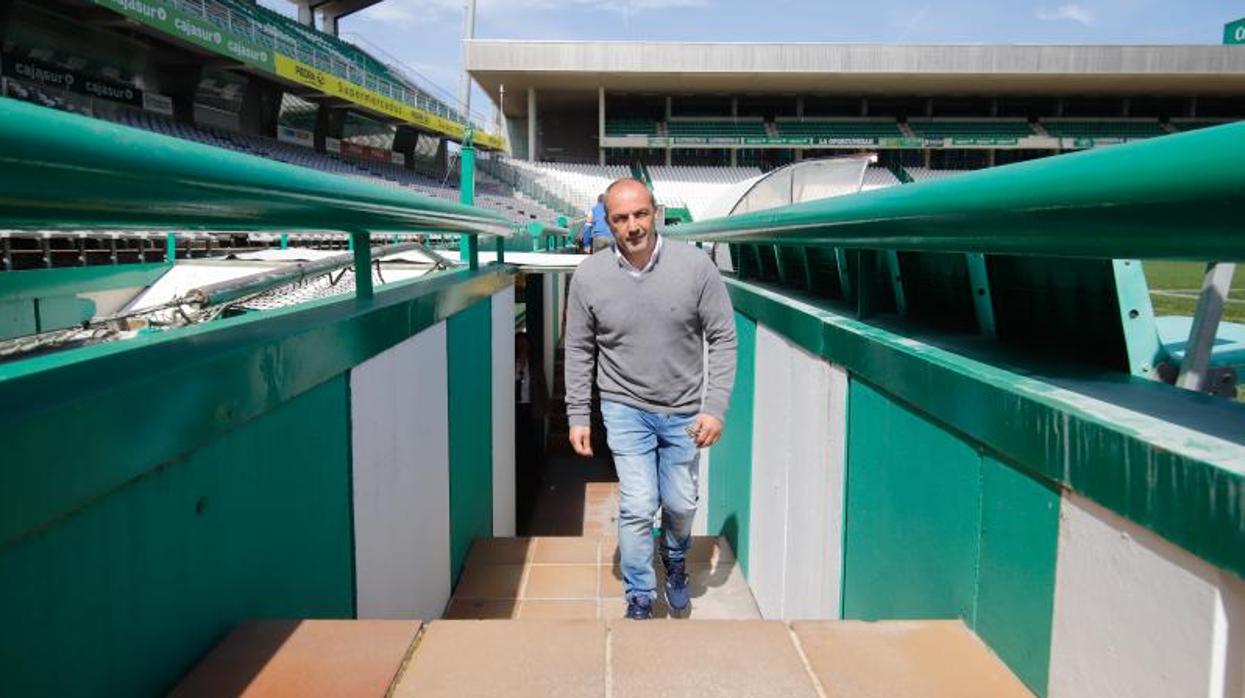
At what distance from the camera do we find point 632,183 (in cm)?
316

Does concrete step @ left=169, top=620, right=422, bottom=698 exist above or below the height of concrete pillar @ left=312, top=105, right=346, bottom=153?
below

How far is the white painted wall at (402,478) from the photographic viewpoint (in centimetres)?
241

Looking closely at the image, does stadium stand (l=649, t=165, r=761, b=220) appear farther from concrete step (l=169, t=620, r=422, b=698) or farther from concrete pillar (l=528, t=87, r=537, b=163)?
concrete step (l=169, t=620, r=422, b=698)

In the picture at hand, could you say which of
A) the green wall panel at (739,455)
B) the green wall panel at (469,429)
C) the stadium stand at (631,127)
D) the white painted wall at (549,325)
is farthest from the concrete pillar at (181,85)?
the green wall panel at (739,455)

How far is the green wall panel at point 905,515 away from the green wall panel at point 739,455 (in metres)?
1.58

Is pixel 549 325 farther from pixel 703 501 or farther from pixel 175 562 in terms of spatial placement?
pixel 175 562

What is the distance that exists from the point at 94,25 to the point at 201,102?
4.26m

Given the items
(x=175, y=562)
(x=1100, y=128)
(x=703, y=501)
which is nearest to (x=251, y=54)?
(x=703, y=501)

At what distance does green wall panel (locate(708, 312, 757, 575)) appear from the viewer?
4.00 m

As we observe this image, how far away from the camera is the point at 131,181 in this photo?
1104 millimetres

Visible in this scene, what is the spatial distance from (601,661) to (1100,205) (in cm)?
107

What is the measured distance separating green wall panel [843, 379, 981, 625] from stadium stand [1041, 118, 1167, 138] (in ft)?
148

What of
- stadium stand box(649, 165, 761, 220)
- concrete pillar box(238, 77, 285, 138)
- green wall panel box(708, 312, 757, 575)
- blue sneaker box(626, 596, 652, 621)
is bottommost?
blue sneaker box(626, 596, 652, 621)

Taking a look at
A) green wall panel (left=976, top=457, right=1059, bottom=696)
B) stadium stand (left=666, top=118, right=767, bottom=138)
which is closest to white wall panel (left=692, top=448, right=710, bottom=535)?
green wall panel (left=976, top=457, right=1059, bottom=696)
